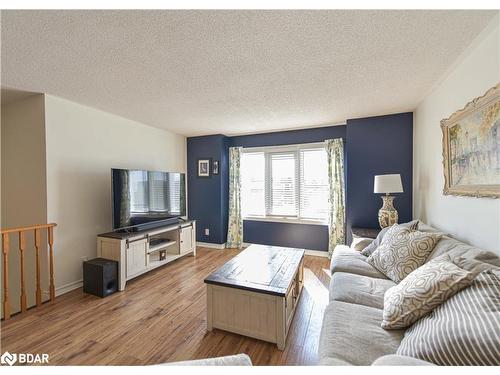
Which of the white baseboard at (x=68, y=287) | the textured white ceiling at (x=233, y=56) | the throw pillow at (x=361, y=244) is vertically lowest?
the white baseboard at (x=68, y=287)

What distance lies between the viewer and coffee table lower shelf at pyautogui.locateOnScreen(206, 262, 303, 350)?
1691 mm

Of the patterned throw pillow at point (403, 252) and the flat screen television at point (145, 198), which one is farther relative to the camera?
the flat screen television at point (145, 198)

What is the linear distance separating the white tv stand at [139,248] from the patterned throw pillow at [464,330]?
2.77 meters

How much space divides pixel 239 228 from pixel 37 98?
3382 mm

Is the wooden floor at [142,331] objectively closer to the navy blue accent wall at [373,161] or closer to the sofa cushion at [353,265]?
the sofa cushion at [353,265]

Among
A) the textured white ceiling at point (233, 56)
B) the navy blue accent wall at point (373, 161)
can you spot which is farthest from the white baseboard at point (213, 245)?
the textured white ceiling at point (233, 56)

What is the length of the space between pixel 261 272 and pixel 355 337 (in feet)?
3.28

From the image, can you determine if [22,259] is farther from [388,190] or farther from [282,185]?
[388,190]

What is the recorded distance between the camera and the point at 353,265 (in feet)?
6.84

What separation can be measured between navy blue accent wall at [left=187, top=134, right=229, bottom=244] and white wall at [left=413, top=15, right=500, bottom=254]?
3122 millimetres

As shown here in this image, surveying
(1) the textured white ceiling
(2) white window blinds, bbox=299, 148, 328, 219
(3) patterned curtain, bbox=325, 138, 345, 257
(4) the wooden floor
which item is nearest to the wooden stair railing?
(4) the wooden floor

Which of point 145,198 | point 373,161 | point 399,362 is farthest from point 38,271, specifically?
point 373,161

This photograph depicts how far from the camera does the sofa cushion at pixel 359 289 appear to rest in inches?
60.8

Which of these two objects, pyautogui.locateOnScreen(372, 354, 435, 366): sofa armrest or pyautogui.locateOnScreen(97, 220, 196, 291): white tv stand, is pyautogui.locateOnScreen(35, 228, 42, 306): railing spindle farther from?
pyautogui.locateOnScreen(372, 354, 435, 366): sofa armrest
